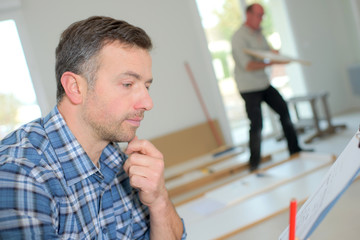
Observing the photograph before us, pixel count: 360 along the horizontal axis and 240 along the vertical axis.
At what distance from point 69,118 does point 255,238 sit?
0.77 m

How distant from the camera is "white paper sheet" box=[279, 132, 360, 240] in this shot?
46 centimetres

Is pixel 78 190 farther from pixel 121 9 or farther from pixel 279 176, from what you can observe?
pixel 121 9

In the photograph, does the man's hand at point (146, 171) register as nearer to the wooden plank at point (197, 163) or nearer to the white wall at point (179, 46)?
the white wall at point (179, 46)

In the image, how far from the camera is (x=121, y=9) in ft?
7.77

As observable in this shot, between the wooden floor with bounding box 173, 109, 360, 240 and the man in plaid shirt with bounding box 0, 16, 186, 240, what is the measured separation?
49cm

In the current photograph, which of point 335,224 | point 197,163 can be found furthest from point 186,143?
point 335,224

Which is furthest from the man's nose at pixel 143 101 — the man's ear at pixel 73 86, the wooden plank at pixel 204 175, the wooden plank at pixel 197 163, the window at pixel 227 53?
the window at pixel 227 53

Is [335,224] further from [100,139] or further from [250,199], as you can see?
[100,139]

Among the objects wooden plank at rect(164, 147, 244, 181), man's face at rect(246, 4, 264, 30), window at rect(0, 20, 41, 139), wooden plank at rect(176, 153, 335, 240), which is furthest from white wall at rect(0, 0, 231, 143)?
wooden plank at rect(176, 153, 335, 240)

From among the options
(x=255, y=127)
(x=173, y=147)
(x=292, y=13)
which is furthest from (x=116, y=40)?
(x=292, y=13)

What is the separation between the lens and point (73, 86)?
2.81ft

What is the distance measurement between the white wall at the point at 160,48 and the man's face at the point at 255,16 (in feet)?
2.52

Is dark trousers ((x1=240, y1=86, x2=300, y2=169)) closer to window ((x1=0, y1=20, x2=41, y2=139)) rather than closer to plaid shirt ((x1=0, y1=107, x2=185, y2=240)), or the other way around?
window ((x1=0, y1=20, x2=41, y2=139))

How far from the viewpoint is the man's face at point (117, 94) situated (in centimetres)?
84
